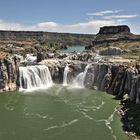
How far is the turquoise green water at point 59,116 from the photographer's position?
43688 mm

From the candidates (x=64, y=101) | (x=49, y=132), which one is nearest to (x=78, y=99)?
(x=64, y=101)

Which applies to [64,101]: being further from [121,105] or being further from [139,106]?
[139,106]

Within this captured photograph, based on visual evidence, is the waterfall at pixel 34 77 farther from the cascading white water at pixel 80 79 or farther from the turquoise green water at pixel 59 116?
the cascading white water at pixel 80 79

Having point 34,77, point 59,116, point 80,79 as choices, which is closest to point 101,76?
point 80,79

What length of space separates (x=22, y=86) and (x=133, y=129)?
34.4 metres

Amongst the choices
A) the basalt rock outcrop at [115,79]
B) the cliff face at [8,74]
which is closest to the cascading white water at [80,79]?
the basalt rock outcrop at [115,79]

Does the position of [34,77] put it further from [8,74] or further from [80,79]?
[80,79]

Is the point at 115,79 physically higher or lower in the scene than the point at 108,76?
lower

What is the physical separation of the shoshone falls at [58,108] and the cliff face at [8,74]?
1.46m

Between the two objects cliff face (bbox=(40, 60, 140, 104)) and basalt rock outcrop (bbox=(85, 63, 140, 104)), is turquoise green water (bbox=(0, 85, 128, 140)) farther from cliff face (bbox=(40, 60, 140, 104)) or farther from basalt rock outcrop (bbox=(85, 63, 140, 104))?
cliff face (bbox=(40, 60, 140, 104))

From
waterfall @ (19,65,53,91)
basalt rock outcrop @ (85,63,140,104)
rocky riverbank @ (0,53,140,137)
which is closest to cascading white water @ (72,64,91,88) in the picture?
rocky riverbank @ (0,53,140,137)

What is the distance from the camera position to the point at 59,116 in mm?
51375

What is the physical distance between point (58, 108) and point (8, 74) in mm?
20328

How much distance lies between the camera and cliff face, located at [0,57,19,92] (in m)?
69.1
